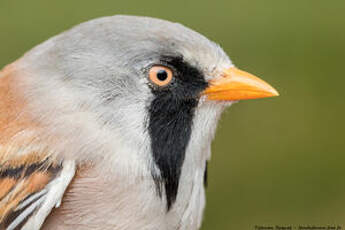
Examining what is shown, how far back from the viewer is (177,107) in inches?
165

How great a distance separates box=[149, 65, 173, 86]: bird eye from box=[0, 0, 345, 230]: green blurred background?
11.6 feet

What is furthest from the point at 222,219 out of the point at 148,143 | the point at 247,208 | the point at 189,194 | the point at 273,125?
the point at 148,143

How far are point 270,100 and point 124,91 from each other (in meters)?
4.72

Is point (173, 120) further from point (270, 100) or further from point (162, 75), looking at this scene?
point (270, 100)

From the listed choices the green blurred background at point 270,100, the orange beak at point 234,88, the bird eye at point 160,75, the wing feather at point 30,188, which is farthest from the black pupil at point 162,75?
the green blurred background at point 270,100

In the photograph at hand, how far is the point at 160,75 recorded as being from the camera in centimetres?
406

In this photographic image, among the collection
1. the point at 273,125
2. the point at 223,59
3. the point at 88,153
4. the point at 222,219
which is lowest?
the point at 222,219

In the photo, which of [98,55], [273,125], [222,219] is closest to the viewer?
[98,55]

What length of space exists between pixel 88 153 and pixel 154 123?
1.41 feet

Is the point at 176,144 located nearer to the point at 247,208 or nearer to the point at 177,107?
the point at 177,107

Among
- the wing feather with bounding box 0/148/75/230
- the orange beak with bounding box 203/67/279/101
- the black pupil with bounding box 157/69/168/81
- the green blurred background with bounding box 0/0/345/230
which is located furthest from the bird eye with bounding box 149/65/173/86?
the green blurred background with bounding box 0/0/345/230

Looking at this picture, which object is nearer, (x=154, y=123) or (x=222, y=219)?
(x=154, y=123)

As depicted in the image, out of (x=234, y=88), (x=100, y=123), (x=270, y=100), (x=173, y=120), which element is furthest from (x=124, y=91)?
(x=270, y=100)

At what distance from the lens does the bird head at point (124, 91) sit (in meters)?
4.00
